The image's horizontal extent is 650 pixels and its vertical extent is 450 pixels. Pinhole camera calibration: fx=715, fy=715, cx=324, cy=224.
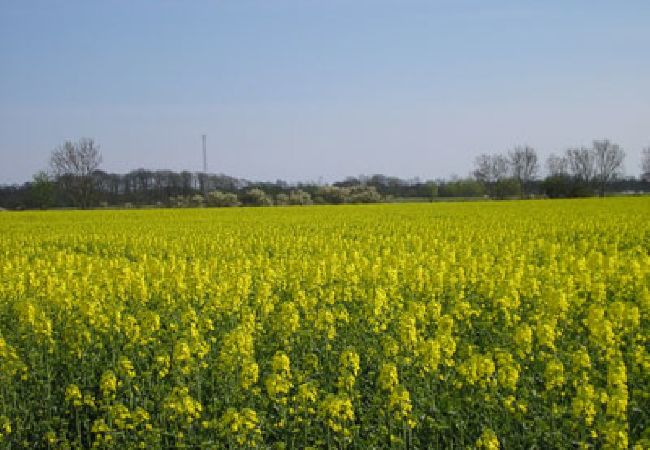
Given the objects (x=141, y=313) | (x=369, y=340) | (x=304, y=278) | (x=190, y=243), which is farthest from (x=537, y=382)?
(x=190, y=243)

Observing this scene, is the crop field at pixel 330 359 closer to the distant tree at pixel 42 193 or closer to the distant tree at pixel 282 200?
the distant tree at pixel 282 200

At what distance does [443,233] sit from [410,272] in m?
10.7

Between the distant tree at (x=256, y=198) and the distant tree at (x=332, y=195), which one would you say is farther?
the distant tree at (x=332, y=195)

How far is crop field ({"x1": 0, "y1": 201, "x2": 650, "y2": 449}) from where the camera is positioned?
524 cm

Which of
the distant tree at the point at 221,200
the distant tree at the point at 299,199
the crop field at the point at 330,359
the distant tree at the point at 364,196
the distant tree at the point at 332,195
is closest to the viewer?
the crop field at the point at 330,359

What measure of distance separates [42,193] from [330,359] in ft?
262

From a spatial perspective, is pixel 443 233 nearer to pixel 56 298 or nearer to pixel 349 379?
pixel 56 298

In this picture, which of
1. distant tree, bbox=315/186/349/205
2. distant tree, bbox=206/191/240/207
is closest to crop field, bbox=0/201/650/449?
distant tree, bbox=206/191/240/207

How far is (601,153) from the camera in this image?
108 metres

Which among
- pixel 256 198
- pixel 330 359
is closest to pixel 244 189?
pixel 256 198

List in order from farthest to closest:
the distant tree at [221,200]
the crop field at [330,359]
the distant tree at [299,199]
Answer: the distant tree at [299,199]
the distant tree at [221,200]
the crop field at [330,359]

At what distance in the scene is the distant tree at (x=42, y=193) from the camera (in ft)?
259

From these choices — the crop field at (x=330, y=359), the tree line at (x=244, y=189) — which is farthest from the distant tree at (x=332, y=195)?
the crop field at (x=330, y=359)

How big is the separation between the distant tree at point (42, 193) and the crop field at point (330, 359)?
232ft
